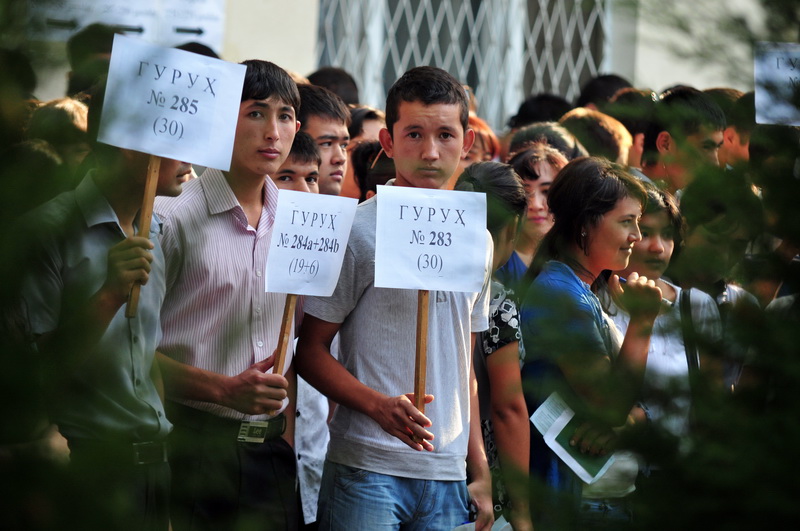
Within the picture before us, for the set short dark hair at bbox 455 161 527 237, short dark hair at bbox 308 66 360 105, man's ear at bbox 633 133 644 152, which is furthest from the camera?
short dark hair at bbox 308 66 360 105

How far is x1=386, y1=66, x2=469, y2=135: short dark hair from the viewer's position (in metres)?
3.39

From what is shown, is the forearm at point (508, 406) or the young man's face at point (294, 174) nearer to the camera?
the forearm at point (508, 406)

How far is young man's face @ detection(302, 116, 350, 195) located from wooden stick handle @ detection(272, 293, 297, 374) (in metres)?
1.35

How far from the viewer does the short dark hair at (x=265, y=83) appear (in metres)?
3.19

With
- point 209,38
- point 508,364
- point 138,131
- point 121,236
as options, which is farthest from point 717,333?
point 209,38

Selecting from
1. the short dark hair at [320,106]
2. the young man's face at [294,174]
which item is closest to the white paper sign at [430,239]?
the young man's face at [294,174]

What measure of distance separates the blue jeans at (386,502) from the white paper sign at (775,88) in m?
2.12

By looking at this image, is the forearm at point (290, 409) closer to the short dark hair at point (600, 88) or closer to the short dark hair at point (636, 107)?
the short dark hair at point (636, 107)

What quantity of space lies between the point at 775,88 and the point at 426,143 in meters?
2.24

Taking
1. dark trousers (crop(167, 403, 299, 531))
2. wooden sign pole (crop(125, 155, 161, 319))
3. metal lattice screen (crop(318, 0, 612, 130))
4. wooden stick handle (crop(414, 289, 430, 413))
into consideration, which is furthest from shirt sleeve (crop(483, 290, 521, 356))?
metal lattice screen (crop(318, 0, 612, 130))

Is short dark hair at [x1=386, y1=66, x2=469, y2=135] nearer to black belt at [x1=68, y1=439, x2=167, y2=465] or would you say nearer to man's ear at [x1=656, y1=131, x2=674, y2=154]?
man's ear at [x1=656, y1=131, x2=674, y2=154]

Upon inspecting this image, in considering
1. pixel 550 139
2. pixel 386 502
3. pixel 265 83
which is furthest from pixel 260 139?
pixel 550 139

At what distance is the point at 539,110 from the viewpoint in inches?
259

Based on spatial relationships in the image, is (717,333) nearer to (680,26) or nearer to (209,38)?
(680,26)
